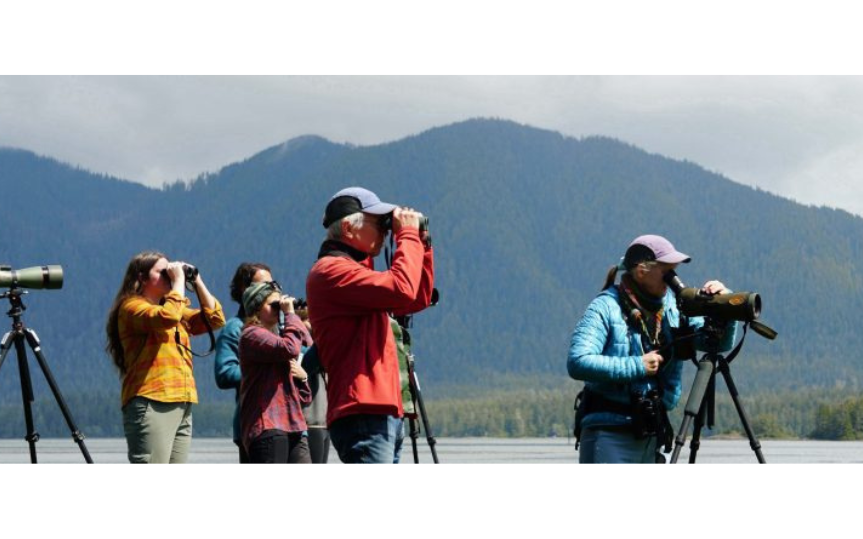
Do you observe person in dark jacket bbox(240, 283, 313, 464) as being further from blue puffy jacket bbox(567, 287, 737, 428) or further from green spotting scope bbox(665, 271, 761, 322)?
green spotting scope bbox(665, 271, 761, 322)

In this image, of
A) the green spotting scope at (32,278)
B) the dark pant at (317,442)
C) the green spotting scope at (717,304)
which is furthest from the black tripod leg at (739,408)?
the green spotting scope at (32,278)

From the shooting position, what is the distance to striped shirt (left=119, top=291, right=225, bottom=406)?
810 centimetres

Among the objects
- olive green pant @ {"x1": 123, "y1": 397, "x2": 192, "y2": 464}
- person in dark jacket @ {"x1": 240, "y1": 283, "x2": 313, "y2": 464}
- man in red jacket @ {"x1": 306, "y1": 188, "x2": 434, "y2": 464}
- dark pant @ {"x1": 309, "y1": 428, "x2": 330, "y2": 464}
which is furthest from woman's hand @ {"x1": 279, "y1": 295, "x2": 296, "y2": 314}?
man in red jacket @ {"x1": 306, "y1": 188, "x2": 434, "y2": 464}

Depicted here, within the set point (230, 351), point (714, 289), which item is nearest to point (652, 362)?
point (714, 289)

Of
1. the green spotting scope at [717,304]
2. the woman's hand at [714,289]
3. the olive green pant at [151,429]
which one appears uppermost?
the woman's hand at [714,289]

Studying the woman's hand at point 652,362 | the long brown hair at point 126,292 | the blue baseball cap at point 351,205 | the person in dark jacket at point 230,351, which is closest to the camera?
the blue baseball cap at point 351,205

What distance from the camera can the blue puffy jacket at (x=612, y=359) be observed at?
6.57 metres

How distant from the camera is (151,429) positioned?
812 centimetres

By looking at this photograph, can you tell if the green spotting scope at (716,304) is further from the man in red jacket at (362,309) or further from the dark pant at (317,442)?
the dark pant at (317,442)

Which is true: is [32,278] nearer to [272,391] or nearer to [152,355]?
[152,355]

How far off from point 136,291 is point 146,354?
14.7 inches
